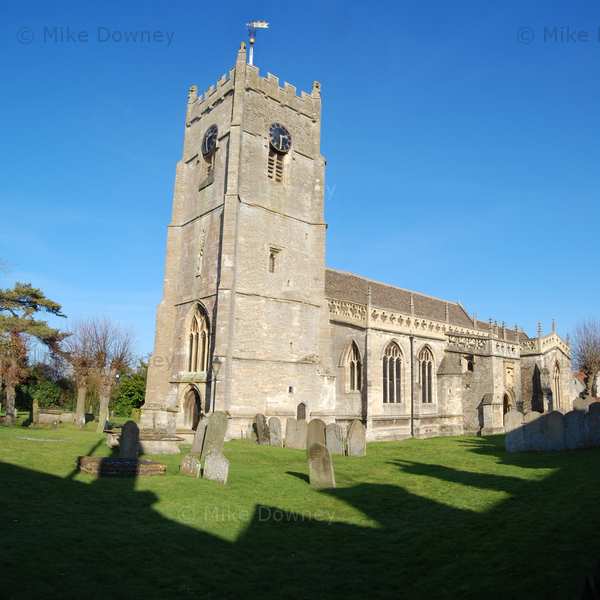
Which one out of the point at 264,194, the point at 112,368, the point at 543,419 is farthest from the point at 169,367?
the point at 543,419

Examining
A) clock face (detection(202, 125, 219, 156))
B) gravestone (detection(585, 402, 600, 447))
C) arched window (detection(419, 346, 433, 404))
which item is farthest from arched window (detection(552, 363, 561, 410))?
clock face (detection(202, 125, 219, 156))

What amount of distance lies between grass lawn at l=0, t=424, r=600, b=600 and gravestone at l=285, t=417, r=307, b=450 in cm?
621

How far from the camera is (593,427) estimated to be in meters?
16.3

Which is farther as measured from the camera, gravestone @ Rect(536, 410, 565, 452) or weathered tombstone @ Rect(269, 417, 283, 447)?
weathered tombstone @ Rect(269, 417, 283, 447)

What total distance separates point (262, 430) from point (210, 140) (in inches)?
594

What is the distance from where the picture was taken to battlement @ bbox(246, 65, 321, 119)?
84.8 ft

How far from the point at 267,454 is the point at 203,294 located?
394 inches

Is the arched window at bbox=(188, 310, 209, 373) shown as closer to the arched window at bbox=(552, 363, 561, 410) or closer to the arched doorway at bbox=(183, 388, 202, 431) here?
the arched doorway at bbox=(183, 388, 202, 431)

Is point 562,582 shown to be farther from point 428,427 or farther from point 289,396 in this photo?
point 428,427

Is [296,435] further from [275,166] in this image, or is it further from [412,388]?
[275,166]

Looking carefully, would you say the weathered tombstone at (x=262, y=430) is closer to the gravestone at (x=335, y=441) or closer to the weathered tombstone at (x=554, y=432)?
the gravestone at (x=335, y=441)

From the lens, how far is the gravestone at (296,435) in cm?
1919

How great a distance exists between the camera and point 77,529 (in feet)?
23.9

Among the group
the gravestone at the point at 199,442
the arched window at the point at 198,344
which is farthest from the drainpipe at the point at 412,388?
the gravestone at the point at 199,442
